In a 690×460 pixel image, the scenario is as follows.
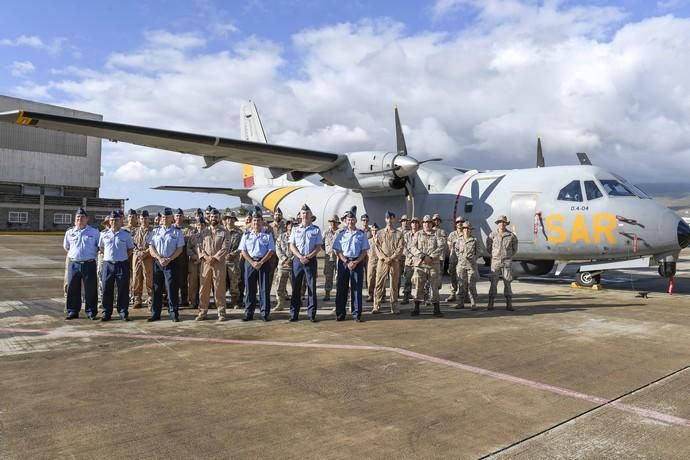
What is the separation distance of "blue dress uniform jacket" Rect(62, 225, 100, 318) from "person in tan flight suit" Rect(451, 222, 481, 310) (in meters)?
6.32

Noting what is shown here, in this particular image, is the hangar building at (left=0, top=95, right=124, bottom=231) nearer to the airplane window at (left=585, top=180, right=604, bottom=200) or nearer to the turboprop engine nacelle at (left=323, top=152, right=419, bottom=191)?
the turboprop engine nacelle at (left=323, top=152, right=419, bottom=191)

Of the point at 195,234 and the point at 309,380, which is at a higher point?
the point at 195,234

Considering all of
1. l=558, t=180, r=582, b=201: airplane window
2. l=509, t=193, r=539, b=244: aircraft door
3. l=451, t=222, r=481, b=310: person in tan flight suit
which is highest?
l=558, t=180, r=582, b=201: airplane window


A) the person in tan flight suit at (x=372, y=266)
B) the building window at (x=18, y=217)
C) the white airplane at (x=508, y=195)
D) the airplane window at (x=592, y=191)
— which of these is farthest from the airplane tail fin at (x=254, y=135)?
the building window at (x=18, y=217)

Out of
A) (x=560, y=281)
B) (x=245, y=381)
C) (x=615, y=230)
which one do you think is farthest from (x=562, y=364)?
(x=560, y=281)

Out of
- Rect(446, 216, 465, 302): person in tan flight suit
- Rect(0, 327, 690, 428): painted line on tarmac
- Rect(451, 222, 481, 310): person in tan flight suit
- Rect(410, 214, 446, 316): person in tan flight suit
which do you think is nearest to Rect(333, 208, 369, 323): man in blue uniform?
Rect(410, 214, 446, 316): person in tan flight suit

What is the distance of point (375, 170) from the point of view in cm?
1301

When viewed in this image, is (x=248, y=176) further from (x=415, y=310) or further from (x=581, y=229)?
(x=415, y=310)

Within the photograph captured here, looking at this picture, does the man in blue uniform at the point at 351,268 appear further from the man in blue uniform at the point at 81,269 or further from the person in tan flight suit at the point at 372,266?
the man in blue uniform at the point at 81,269

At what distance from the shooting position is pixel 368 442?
3424mm

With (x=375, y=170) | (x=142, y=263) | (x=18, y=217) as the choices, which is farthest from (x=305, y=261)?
(x=18, y=217)

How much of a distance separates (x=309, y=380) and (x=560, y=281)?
11451mm

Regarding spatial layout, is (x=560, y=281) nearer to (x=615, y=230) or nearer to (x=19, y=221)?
(x=615, y=230)

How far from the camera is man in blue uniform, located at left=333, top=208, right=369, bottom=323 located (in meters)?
7.92
